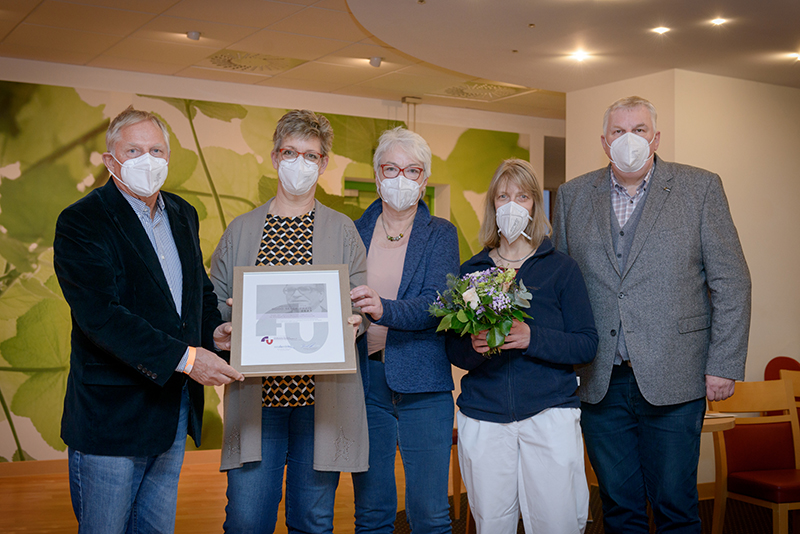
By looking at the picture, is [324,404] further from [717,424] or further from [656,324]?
[717,424]

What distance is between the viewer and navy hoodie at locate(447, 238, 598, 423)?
8.09ft

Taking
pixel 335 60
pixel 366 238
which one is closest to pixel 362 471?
pixel 366 238

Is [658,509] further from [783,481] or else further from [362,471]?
[783,481]

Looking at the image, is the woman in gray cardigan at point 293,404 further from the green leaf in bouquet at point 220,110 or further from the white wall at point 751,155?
the green leaf in bouquet at point 220,110

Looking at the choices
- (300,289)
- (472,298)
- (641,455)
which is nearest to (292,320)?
(300,289)

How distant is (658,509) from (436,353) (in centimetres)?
103

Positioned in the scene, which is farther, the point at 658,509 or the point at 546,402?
the point at 658,509

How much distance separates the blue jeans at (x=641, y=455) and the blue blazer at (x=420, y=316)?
66 cm

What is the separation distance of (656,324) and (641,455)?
0.51 m

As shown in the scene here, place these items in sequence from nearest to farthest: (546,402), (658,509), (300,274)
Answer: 1. (300,274)
2. (546,402)
3. (658,509)

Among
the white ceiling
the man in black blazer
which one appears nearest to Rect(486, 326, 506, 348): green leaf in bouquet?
the man in black blazer

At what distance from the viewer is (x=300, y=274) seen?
7.55 feet

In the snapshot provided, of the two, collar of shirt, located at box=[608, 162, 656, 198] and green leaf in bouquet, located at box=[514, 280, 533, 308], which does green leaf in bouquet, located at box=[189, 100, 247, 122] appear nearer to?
collar of shirt, located at box=[608, 162, 656, 198]

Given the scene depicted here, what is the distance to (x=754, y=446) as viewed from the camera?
13.8 ft
